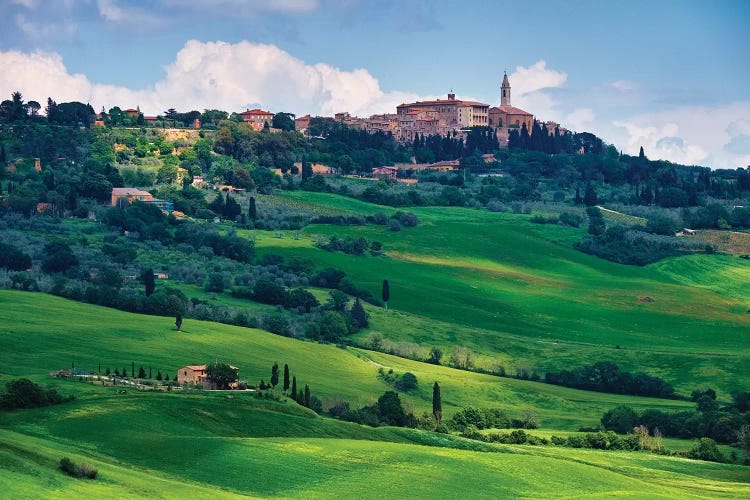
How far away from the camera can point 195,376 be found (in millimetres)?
92312

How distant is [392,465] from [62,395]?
62.0 ft

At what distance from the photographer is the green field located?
61781 millimetres

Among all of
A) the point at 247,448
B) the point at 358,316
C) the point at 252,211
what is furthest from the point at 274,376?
the point at 252,211

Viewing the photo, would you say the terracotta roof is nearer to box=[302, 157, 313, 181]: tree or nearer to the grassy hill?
the grassy hill

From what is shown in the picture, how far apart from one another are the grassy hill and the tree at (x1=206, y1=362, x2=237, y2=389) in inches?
1270

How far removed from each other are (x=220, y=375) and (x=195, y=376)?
2.01 metres

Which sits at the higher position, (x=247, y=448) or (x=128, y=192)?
(x=128, y=192)

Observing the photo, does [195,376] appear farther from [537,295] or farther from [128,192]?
[128,192]

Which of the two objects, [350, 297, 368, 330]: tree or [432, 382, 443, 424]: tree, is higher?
[350, 297, 368, 330]: tree

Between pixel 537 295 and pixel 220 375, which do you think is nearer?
pixel 220 375

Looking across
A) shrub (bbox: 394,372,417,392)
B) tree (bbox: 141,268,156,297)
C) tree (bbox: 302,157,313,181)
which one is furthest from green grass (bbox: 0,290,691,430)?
tree (bbox: 302,157,313,181)

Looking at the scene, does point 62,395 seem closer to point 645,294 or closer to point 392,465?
point 392,465

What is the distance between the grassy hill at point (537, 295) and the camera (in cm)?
12281

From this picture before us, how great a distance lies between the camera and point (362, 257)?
154m
